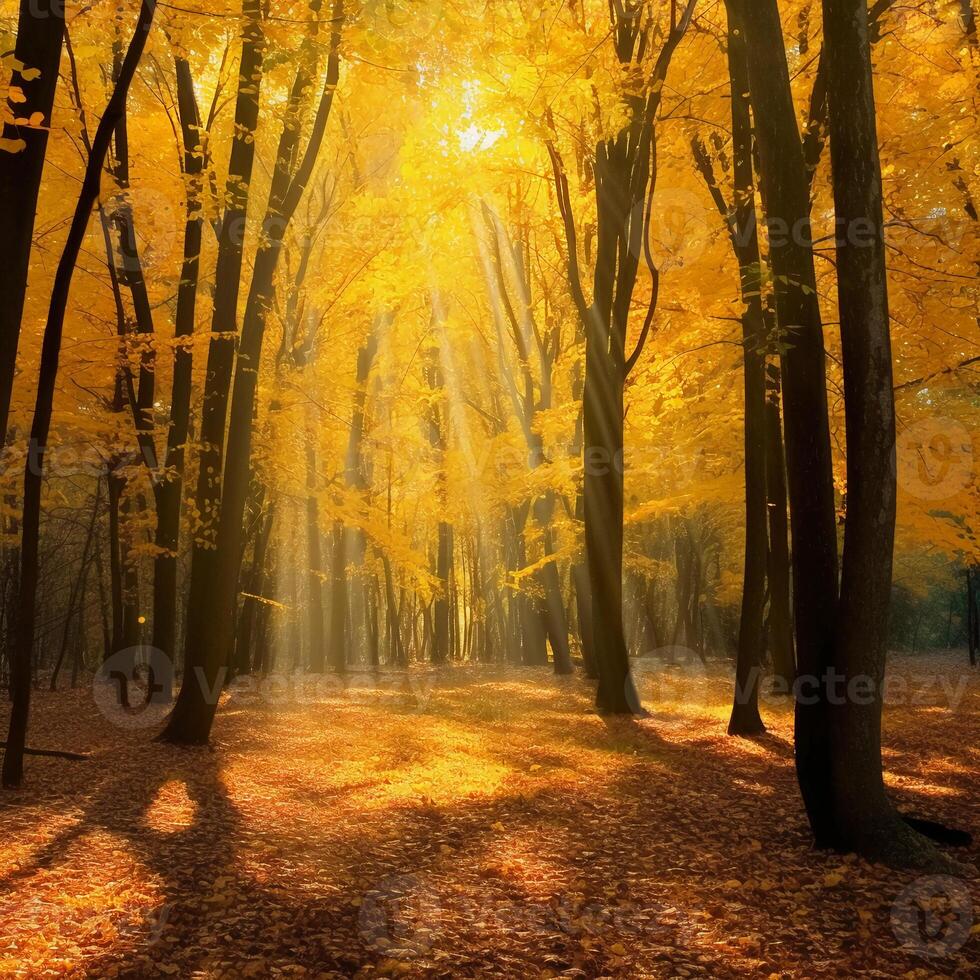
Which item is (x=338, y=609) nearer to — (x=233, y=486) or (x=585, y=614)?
(x=585, y=614)

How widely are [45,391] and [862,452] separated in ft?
20.2

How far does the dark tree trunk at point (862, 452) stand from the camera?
5066 millimetres

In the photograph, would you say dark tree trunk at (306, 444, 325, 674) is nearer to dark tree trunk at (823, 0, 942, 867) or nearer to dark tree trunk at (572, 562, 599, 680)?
dark tree trunk at (572, 562, 599, 680)

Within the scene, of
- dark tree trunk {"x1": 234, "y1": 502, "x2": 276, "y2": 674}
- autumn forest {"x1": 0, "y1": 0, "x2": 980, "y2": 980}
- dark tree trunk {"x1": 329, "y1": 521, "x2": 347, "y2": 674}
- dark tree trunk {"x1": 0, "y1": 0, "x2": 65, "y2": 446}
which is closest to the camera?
dark tree trunk {"x1": 0, "y1": 0, "x2": 65, "y2": 446}

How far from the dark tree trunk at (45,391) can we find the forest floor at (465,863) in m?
0.75

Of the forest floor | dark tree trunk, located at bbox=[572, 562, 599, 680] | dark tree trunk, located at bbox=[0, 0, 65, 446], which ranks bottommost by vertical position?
the forest floor

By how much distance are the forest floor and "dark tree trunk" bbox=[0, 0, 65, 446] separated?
285 centimetres

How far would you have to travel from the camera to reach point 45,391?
6395 millimetres

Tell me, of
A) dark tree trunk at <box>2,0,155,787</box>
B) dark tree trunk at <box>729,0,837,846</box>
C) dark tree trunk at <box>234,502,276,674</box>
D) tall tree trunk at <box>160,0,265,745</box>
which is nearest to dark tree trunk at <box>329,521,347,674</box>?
dark tree trunk at <box>234,502,276,674</box>

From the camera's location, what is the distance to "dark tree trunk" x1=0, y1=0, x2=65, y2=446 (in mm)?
4176

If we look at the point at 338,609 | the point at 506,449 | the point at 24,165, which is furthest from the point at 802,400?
the point at 338,609

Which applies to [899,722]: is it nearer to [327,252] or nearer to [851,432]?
[851,432]

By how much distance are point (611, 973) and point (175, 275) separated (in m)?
12.6

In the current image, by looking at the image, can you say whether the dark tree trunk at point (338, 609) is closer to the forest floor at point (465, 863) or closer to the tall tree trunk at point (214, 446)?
the forest floor at point (465, 863)
